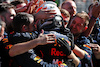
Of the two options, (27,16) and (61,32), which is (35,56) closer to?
(61,32)

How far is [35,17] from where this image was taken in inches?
78.4

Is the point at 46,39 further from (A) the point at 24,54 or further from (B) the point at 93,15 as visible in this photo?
(B) the point at 93,15

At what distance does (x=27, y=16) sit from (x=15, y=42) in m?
0.38

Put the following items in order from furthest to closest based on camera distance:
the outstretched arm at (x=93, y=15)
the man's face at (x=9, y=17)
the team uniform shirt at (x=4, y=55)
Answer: the outstretched arm at (x=93, y=15)
the man's face at (x=9, y=17)
the team uniform shirt at (x=4, y=55)

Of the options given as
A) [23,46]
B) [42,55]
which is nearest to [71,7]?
[42,55]

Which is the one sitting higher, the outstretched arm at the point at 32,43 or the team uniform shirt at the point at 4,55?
the outstretched arm at the point at 32,43

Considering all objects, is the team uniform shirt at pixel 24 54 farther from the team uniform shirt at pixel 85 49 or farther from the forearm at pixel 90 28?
the forearm at pixel 90 28

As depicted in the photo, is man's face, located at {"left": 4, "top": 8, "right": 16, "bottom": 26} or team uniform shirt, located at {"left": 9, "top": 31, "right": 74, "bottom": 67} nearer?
team uniform shirt, located at {"left": 9, "top": 31, "right": 74, "bottom": 67}

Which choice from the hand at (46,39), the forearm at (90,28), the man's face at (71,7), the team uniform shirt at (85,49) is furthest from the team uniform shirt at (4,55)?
the man's face at (71,7)

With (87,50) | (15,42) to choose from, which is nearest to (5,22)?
(15,42)

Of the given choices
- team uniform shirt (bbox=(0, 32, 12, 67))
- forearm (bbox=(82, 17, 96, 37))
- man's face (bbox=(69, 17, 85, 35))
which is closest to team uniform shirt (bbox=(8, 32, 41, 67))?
team uniform shirt (bbox=(0, 32, 12, 67))

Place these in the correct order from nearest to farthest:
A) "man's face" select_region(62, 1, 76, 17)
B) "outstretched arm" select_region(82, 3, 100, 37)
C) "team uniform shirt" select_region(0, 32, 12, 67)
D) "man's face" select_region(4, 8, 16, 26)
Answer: "team uniform shirt" select_region(0, 32, 12, 67) < "man's face" select_region(4, 8, 16, 26) < "outstretched arm" select_region(82, 3, 100, 37) < "man's face" select_region(62, 1, 76, 17)

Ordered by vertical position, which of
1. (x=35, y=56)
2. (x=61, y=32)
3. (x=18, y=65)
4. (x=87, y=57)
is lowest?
(x=87, y=57)

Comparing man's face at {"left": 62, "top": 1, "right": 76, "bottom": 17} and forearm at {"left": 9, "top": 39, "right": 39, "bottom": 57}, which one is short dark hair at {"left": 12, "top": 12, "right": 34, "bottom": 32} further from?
man's face at {"left": 62, "top": 1, "right": 76, "bottom": 17}
